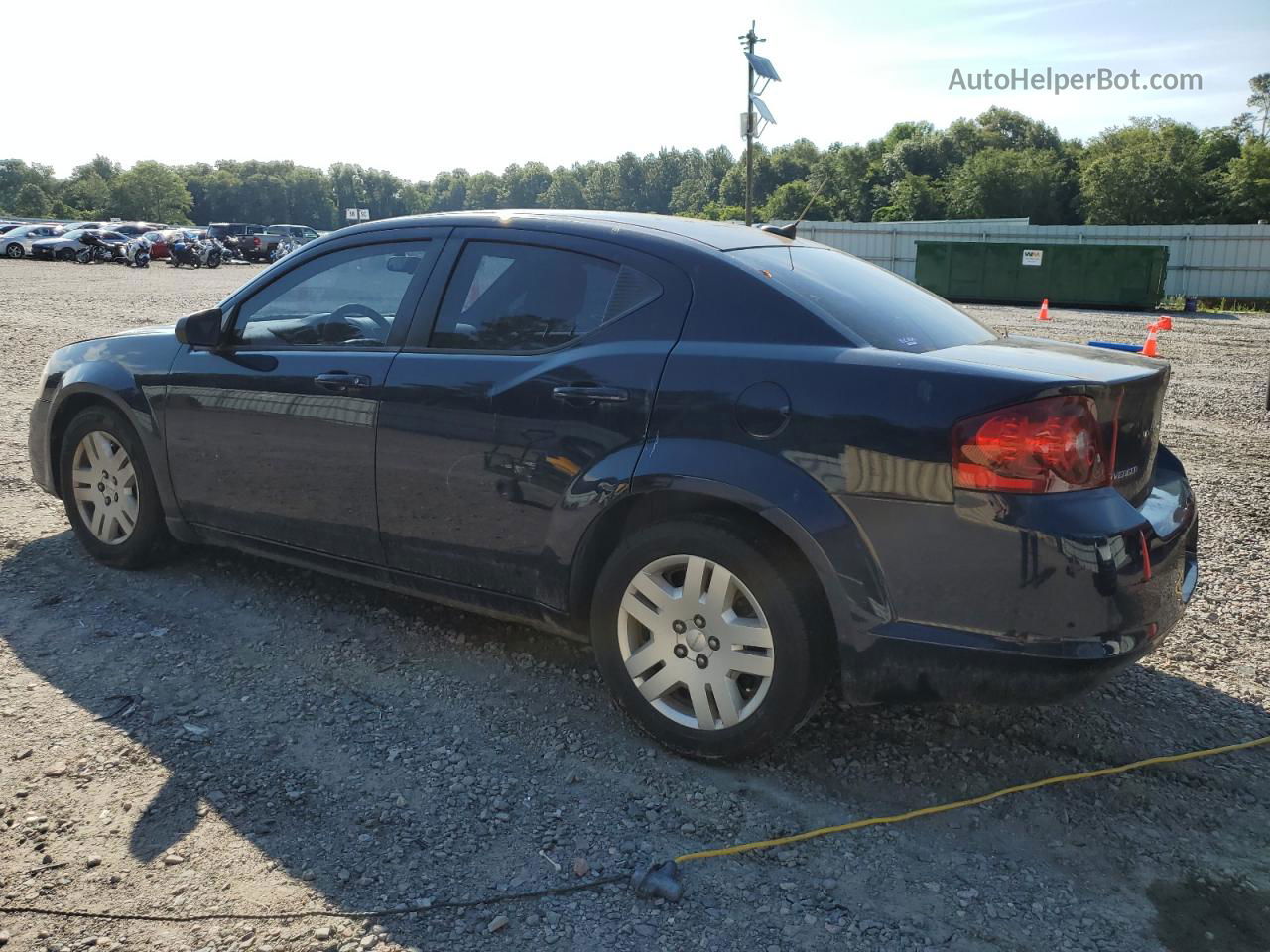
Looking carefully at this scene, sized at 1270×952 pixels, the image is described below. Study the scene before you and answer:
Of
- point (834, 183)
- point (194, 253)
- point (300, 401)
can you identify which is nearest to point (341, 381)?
point (300, 401)

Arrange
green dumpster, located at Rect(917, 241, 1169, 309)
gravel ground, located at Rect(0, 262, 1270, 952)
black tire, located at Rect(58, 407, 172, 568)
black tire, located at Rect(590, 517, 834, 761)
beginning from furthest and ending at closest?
green dumpster, located at Rect(917, 241, 1169, 309), black tire, located at Rect(58, 407, 172, 568), black tire, located at Rect(590, 517, 834, 761), gravel ground, located at Rect(0, 262, 1270, 952)

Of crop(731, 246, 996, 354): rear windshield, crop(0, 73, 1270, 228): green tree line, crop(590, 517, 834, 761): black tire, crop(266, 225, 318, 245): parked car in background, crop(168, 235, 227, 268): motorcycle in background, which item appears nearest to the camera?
crop(590, 517, 834, 761): black tire

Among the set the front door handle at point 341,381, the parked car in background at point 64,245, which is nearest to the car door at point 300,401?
the front door handle at point 341,381

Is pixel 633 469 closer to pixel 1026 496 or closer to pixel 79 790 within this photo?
pixel 1026 496

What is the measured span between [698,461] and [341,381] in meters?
1.61

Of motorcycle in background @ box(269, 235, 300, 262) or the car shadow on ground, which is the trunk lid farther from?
motorcycle in background @ box(269, 235, 300, 262)

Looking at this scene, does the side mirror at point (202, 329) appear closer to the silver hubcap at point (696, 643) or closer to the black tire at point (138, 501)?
the black tire at point (138, 501)

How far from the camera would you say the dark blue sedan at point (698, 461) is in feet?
8.88

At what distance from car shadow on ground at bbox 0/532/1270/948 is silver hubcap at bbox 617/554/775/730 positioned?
0.24 metres

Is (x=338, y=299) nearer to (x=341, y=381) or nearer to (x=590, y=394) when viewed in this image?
(x=341, y=381)

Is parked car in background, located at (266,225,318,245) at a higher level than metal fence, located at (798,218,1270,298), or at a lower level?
higher

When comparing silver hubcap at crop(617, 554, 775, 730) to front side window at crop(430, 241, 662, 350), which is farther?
front side window at crop(430, 241, 662, 350)

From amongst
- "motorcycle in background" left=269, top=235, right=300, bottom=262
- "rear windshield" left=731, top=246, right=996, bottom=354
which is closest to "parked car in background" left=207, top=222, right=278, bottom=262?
"motorcycle in background" left=269, top=235, right=300, bottom=262

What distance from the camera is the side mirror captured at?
4.32 metres
